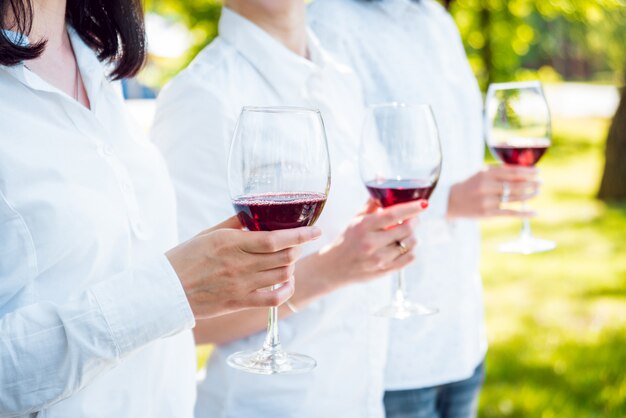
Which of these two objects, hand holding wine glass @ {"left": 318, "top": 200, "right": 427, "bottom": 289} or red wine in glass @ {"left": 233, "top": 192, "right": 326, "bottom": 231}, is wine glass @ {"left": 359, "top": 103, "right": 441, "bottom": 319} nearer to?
hand holding wine glass @ {"left": 318, "top": 200, "right": 427, "bottom": 289}

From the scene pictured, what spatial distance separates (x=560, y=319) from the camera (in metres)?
6.36

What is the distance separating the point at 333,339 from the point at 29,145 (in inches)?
42.3

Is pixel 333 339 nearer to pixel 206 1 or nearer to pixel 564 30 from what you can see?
pixel 206 1

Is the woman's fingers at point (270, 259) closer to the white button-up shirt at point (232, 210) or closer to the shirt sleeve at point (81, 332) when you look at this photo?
the shirt sleeve at point (81, 332)

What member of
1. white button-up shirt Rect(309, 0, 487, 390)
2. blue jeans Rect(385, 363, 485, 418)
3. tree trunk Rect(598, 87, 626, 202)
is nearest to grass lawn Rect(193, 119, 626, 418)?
tree trunk Rect(598, 87, 626, 202)

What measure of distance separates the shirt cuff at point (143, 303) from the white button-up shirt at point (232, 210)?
2.13 ft

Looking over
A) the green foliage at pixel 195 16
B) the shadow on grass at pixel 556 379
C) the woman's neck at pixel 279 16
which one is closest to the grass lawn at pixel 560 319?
the shadow on grass at pixel 556 379

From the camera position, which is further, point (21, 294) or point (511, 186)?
point (511, 186)

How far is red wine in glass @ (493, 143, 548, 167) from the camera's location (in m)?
2.66

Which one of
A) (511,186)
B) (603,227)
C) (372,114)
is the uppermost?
(372,114)

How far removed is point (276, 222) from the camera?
1559mm

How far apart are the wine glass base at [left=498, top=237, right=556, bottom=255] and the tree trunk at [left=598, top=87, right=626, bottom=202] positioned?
826 centimetres

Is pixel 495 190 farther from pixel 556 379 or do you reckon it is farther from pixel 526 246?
pixel 556 379

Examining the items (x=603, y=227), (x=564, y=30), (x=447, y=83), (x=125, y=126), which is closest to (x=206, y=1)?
(x=603, y=227)
